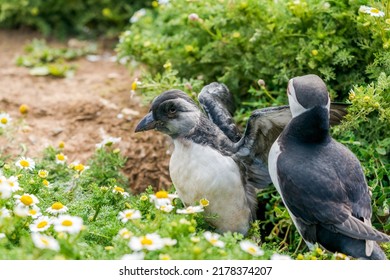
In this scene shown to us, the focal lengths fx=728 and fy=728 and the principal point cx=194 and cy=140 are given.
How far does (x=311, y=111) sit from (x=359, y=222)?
2.06 feet

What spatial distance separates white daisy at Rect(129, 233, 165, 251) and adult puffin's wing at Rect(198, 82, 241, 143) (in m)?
1.31

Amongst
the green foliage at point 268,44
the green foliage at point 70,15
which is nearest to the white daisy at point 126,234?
the green foliage at point 268,44

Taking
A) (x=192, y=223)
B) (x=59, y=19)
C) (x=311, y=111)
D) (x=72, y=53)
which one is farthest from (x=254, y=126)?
(x=59, y=19)

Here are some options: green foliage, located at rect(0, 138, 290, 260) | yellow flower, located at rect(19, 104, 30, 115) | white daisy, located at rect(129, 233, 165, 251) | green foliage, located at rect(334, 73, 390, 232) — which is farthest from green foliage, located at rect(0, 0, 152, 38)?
white daisy, located at rect(129, 233, 165, 251)

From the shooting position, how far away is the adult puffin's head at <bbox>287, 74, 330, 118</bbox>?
384 centimetres

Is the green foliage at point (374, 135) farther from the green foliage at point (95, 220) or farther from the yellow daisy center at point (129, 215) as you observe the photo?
the yellow daisy center at point (129, 215)

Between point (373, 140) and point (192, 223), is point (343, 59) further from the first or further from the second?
point (192, 223)

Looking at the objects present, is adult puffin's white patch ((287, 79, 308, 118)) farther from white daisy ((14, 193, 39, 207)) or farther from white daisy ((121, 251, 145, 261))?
white daisy ((14, 193, 39, 207))

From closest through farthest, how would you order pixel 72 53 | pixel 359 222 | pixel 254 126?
pixel 359 222, pixel 254 126, pixel 72 53

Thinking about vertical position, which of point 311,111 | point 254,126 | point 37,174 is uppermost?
point 311,111

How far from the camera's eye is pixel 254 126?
4250mm

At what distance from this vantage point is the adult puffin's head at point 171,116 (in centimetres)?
428

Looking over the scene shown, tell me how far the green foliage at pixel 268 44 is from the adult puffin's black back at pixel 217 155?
0.68 metres

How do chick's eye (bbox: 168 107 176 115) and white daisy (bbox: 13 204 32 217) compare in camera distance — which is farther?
Answer: chick's eye (bbox: 168 107 176 115)
